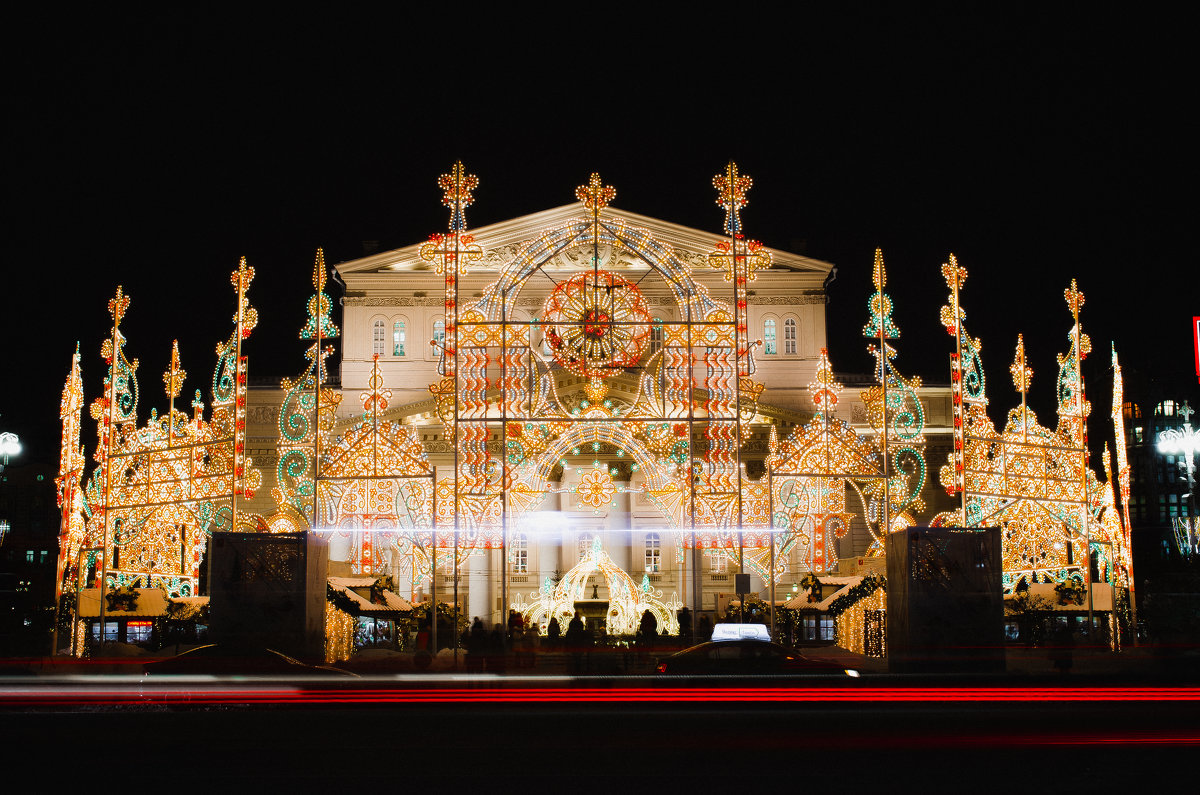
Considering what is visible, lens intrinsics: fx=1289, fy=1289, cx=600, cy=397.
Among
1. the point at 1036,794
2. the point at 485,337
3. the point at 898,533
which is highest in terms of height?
the point at 485,337

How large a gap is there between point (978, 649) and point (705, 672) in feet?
14.2

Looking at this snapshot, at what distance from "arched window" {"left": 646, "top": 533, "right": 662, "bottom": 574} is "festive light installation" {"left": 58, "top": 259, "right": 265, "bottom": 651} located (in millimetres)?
17682

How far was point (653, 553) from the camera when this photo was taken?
151 feet

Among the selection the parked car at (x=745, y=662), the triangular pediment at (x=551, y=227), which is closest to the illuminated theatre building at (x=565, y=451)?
the parked car at (x=745, y=662)

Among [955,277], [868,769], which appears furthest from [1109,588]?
[868,769]

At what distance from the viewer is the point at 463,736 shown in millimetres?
14500

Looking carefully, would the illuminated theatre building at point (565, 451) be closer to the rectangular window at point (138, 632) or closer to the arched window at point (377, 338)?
the rectangular window at point (138, 632)

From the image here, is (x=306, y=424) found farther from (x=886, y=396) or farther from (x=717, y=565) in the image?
(x=717, y=565)

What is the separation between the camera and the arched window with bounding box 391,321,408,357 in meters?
49.2

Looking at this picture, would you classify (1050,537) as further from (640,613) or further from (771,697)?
(771,697)

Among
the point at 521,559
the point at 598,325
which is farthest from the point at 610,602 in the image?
the point at 521,559

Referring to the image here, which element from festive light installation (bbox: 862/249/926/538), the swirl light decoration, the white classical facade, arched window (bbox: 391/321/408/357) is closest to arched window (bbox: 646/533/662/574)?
the white classical facade

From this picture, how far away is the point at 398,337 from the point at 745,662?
3254 centimetres

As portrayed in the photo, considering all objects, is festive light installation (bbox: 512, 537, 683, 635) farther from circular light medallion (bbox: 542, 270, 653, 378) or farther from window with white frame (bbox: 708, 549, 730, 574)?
window with white frame (bbox: 708, 549, 730, 574)
